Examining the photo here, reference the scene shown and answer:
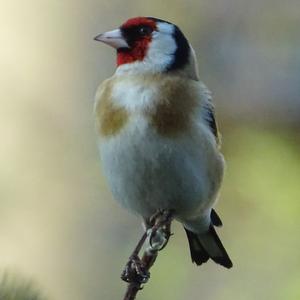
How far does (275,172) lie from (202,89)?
35cm

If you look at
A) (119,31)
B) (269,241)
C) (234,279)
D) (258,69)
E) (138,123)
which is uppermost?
(119,31)

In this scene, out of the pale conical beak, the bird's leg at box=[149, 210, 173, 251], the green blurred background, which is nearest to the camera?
the bird's leg at box=[149, 210, 173, 251]

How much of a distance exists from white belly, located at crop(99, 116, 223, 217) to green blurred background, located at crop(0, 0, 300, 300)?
1.37ft

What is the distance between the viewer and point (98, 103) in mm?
1603

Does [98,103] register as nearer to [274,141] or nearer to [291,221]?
[274,141]

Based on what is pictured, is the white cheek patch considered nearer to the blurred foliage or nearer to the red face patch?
the red face patch

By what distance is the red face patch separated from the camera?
1654 millimetres

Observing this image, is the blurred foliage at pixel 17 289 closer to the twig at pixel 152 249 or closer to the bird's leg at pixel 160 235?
the twig at pixel 152 249

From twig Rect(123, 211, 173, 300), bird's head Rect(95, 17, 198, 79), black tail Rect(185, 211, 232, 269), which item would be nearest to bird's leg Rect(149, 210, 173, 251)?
twig Rect(123, 211, 173, 300)

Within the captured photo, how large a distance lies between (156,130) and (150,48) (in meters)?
0.23

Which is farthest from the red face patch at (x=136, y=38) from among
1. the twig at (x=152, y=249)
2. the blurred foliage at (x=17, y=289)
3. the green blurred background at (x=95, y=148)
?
the blurred foliage at (x=17, y=289)

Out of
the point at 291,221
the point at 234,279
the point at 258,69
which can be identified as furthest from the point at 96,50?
the point at 291,221

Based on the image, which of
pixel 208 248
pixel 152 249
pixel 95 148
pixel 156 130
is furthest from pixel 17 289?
pixel 95 148

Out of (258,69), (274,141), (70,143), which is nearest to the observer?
(274,141)
